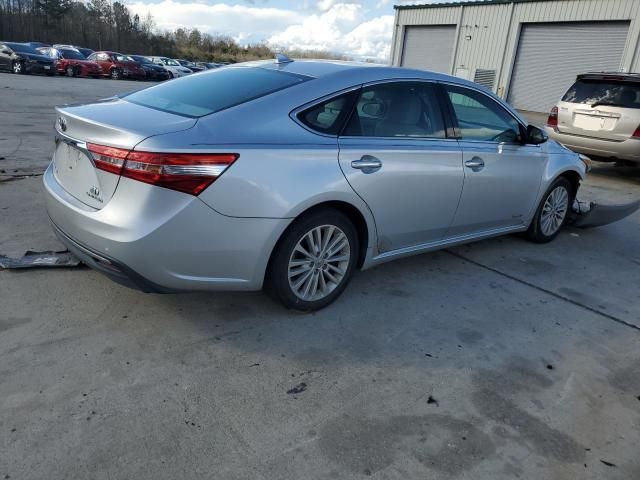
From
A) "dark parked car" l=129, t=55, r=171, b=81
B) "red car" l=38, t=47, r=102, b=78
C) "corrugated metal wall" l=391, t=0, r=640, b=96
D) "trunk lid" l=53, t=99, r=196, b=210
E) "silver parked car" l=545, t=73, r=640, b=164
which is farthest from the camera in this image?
"dark parked car" l=129, t=55, r=171, b=81

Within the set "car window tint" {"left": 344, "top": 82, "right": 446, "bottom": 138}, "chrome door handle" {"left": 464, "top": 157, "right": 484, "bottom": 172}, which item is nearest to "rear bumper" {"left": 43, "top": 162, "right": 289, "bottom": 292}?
"car window tint" {"left": 344, "top": 82, "right": 446, "bottom": 138}

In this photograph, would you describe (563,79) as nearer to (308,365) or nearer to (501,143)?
(501,143)

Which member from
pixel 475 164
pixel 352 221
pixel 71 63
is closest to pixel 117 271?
pixel 352 221

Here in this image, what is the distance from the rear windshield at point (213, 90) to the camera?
10.5 ft

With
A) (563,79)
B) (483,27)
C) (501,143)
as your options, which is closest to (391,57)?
(483,27)

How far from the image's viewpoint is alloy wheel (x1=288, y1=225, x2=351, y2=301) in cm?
329

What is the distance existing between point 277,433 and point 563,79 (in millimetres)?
21071

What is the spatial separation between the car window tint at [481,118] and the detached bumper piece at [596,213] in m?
1.70

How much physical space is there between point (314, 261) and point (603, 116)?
23.8 ft

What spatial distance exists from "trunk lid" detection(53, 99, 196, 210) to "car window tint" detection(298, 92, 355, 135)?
70cm

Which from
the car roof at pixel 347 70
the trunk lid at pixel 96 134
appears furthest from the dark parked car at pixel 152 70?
the trunk lid at pixel 96 134

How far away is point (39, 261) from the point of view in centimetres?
381

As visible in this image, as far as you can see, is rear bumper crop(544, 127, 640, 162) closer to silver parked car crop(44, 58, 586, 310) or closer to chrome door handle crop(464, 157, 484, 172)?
silver parked car crop(44, 58, 586, 310)

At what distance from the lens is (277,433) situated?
2412 mm
